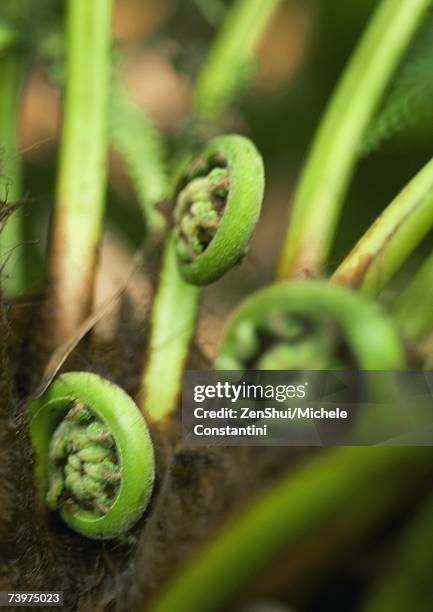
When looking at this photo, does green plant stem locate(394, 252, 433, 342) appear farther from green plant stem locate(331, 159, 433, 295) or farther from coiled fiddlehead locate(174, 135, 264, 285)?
coiled fiddlehead locate(174, 135, 264, 285)

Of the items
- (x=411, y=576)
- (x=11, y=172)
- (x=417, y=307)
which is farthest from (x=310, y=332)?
(x=11, y=172)

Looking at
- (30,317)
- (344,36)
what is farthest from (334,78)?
(30,317)

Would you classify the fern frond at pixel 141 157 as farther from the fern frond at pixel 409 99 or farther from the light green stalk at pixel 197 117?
the fern frond at pixel 409 99

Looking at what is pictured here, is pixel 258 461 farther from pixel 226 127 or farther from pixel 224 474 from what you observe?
pixel 226 127

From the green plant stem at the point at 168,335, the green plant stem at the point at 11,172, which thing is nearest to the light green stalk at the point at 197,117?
the green plant stem at the point at 168,335

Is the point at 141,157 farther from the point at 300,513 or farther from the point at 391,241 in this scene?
the point at 300,513

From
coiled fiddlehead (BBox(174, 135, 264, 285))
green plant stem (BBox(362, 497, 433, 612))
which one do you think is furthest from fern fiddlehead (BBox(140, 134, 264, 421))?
green plant stem (BBox(362, 497, 433, 612))
